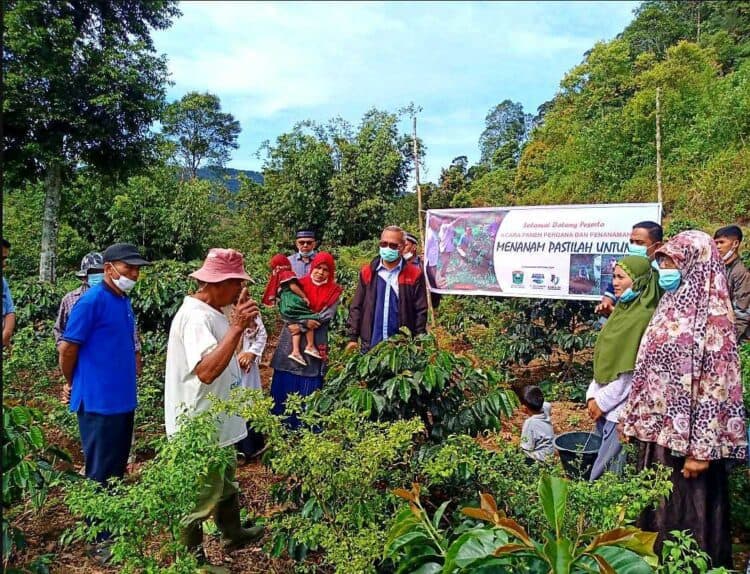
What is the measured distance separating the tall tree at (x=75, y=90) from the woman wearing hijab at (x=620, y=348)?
10570 mm

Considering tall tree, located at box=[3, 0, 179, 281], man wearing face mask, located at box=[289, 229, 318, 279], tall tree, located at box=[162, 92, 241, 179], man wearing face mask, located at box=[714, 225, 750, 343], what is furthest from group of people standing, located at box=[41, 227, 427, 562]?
tall tree, located at box=[162, 92, 241, 179]

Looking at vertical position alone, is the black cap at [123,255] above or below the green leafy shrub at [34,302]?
above

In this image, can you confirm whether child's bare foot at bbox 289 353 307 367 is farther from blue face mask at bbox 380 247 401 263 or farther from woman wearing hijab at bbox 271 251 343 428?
blue face mask at bbox 380 247 401 263

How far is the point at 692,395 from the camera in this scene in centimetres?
229

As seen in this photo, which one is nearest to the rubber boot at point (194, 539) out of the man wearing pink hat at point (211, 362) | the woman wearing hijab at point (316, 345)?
the man wearing pink hat at point (211, 362)

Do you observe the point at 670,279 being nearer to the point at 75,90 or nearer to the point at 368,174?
the point at 75,90

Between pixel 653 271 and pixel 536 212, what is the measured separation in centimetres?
257

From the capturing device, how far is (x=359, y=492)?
6.23 ft

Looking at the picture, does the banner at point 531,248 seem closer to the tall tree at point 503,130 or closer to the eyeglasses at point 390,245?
the eyeglasses at point 390,245

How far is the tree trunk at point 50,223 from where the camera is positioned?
11.0 metres

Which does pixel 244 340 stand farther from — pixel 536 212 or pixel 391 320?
pixel 536 212

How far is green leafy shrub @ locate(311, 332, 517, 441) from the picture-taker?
2.29m

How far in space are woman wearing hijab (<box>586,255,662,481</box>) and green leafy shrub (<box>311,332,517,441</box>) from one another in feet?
1.94

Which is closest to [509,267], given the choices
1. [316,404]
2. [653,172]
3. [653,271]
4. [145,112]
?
[653,271]
